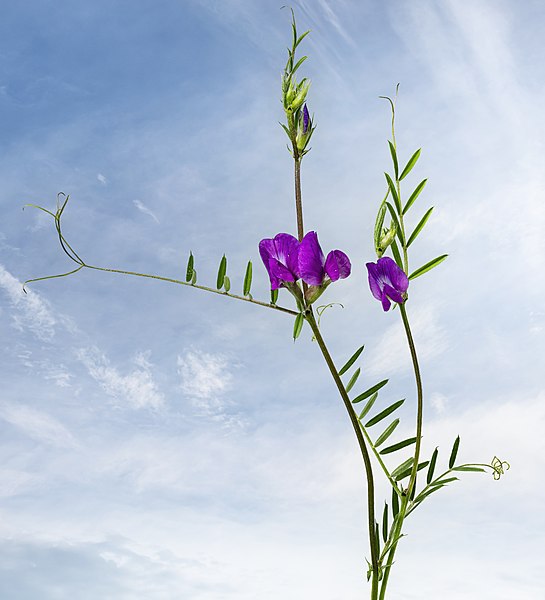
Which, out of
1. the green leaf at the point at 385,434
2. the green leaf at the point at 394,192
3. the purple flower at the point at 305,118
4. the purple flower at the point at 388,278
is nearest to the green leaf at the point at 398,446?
the green leaf at the point at 385,434

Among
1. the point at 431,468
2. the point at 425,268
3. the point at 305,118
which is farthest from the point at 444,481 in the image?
the point at 305,118

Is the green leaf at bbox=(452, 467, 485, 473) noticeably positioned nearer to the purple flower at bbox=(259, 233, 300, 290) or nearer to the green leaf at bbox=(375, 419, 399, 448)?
the green leaf at bbox=(375, 419, 399, 448)

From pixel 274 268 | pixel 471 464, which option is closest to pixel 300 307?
pixel 274 268

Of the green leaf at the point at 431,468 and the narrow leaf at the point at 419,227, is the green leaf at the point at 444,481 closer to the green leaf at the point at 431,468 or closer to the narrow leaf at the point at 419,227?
the green leaf at the point at 431,468

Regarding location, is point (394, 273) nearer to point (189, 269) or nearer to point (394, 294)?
point (394, 294)

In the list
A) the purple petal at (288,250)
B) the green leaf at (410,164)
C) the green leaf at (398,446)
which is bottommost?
the green leaf at (398,446)

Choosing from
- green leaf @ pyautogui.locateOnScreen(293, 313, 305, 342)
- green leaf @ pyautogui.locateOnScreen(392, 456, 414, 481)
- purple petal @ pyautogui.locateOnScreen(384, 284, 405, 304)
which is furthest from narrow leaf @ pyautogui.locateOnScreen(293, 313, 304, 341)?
green leaf @ pyautogui.locateOnScreen(392, 456, 414, 481)

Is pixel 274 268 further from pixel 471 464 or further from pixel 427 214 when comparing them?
pixel 471 464
